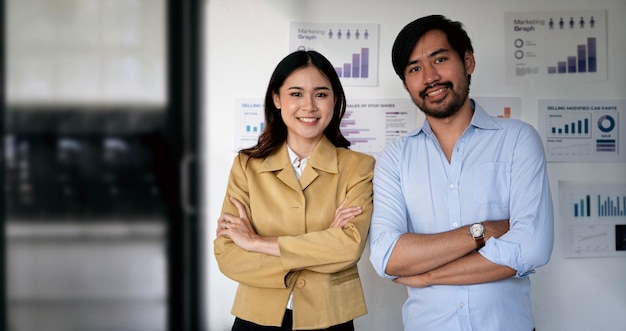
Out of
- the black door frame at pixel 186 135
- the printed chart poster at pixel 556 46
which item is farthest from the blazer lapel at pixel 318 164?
the printed chart poster at pixel 556 46

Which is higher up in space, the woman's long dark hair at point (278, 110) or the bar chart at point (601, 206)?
the woman's long dark hair at point (278, 110)

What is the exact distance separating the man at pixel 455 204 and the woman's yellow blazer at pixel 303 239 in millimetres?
99

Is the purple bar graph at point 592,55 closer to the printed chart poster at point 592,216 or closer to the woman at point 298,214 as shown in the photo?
the printed chart poster at point 592,216

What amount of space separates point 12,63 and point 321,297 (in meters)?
2.61

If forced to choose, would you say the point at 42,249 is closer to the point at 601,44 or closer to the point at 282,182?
the point at 282,182

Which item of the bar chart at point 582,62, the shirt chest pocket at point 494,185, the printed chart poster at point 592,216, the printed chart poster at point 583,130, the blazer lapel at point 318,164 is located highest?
the bar chart at point 582,62

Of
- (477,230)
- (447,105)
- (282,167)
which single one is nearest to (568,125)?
(447,105)

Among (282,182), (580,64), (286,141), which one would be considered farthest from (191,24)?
(580,64)

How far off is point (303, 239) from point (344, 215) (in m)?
0.17

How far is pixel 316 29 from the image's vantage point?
2.94 meters

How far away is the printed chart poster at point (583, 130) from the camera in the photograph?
294 centimetres

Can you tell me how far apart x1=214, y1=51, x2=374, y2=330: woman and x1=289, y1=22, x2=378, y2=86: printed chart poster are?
103 cm

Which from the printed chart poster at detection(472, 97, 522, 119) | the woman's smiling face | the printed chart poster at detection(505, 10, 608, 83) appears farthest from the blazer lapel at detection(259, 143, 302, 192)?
the printed chart poster at detection(505, 10, 608, 83)

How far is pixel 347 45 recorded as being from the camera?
293 cm
